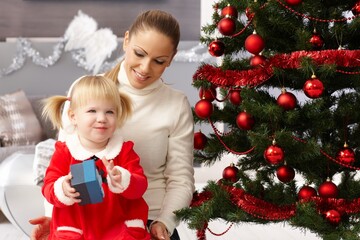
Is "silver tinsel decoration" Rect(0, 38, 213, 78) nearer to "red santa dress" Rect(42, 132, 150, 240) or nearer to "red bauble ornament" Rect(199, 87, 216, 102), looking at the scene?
"red bauble ornament" Rect(199, 87, 216, 102)

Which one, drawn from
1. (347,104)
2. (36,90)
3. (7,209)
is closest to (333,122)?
(347,104)

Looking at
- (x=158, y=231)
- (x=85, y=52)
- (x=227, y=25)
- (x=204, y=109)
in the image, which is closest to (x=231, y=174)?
(x=204, y=109)

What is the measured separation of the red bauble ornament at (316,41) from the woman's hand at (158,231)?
0.63m

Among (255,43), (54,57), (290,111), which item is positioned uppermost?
(255,43)

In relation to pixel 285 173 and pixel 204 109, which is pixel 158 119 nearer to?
pixel 204 109

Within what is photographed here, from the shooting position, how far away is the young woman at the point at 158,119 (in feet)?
5.17

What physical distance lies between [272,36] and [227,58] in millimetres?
158

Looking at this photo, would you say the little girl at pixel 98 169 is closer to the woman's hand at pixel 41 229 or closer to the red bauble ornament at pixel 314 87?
the woman's hand at pixel 41 229

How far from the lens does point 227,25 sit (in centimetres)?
165

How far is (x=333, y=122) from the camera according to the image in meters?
1.57

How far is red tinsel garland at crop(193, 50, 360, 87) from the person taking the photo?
4.85 feet

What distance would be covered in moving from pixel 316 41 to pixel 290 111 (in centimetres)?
21

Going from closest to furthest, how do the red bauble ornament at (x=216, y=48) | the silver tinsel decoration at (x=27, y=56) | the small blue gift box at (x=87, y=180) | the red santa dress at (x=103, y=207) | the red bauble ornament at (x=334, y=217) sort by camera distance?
the small blue gift box at (x=87, y=180)
the red santa dress at (x=103, y=207)
the red bauble ornament at (x=334, y=217)
the red bauble ornament at (x=216, y=48)
the silver tinsel decoration at (x=27, y=56)

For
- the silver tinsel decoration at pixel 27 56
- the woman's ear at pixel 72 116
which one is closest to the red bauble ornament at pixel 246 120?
the woman's ear at pixel 72 116
